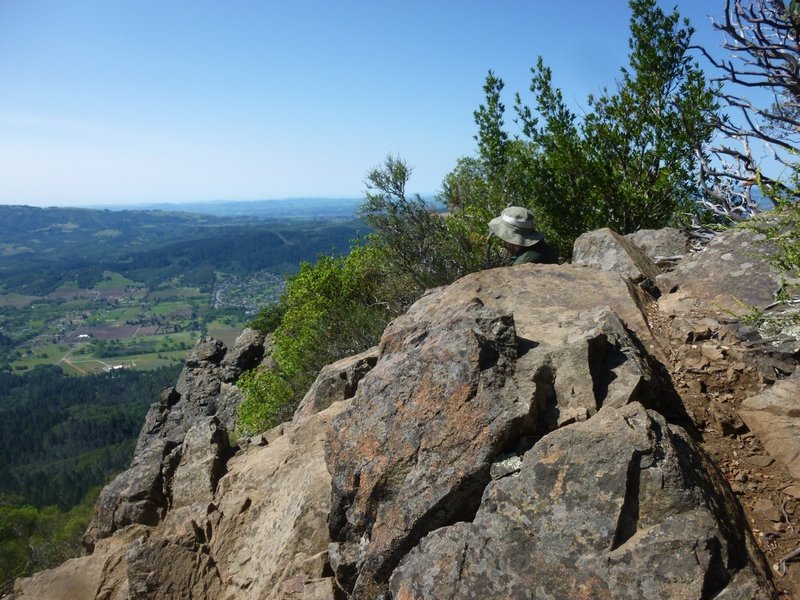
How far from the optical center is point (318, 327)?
2636 cm

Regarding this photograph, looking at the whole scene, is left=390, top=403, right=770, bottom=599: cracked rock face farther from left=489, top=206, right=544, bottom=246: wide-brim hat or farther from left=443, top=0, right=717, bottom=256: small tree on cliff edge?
left=443, top=0, right=717, bottom=256: small tree on cliff edge

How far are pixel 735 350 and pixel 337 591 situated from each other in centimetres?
642

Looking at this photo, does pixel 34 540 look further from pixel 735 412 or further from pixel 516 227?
pixel 735 412

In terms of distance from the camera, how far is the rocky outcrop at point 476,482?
467 centimetres

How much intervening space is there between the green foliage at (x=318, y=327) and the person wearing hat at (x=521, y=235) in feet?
34.3

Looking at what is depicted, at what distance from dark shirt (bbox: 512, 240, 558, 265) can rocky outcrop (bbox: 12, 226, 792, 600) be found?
942 mm

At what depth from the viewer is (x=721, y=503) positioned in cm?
497

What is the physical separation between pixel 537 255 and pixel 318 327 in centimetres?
1634

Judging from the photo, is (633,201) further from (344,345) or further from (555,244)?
(344,345)

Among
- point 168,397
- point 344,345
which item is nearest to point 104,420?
point 168,397

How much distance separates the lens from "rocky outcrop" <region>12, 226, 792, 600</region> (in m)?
4.67

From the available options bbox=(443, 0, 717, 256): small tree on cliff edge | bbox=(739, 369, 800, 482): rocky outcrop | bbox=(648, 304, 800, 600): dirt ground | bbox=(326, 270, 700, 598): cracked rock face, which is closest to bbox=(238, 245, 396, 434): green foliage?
bbox=(443, 0, 717, 256): small tree on cliff edge

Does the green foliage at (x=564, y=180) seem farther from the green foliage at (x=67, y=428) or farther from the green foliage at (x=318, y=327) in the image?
the green foliage at (x=67, y=428)

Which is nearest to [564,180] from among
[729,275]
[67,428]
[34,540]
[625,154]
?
[625,154]
